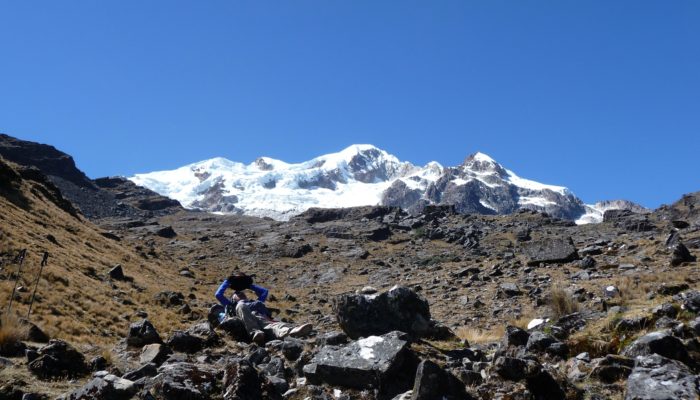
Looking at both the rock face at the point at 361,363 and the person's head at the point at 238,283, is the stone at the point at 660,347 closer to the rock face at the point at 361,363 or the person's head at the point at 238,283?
the rock face at the point at 361,363

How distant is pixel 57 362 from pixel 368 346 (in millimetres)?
5329

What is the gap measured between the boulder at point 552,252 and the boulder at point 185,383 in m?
23.9

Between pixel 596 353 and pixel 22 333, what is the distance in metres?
11.1

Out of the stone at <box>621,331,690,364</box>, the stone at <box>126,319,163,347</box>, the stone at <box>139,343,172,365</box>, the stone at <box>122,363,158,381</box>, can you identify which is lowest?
the stone at <box>122,363,158,381</box>

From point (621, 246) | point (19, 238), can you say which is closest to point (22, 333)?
point (19, 238)

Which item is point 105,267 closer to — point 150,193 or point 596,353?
point 596,353

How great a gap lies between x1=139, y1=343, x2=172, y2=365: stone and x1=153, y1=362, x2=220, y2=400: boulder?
1476 millimetres

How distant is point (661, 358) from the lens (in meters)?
6.44

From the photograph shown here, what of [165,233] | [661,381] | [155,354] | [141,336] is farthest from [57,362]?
[165,233]

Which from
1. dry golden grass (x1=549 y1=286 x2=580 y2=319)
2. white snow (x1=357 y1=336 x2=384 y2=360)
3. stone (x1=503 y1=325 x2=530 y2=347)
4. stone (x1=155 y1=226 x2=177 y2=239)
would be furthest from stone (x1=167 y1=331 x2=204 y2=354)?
stone (x1=155 y1=226 x2=177 y2=239)

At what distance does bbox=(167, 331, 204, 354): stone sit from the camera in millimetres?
10320

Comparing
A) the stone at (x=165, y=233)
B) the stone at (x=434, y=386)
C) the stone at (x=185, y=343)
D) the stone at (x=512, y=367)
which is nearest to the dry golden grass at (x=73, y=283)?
the stone at (x=185, y=343)

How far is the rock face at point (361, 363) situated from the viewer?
7547mm

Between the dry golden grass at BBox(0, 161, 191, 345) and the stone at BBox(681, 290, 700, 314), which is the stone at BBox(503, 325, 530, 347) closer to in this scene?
the stone at BBox(681, 290, 700, 314)
